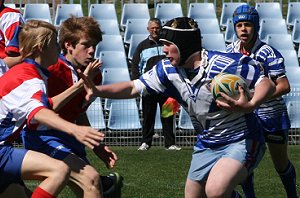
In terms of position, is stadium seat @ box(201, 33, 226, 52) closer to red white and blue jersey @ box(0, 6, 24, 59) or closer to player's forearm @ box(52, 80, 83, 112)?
red white and blue jersey @ box(0, 6, 24, 59)

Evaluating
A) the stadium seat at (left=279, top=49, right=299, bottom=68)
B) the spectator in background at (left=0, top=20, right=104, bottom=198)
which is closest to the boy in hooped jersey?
the spectator in background at (left=0, top=20, right=104, bottom=198)

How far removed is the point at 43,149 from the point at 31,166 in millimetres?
704

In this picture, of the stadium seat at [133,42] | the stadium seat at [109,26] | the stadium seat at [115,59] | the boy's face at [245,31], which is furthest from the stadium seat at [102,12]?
the boy's face at [245,31]

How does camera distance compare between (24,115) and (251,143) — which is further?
(251,143)

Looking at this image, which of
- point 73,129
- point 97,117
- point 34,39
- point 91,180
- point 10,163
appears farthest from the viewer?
point 97,117

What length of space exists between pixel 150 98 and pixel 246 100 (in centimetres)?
763

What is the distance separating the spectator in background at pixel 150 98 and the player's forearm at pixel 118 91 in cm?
673

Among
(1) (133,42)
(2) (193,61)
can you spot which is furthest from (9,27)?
(1) (133,42)

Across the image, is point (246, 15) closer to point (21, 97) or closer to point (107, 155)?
point (107, 155)

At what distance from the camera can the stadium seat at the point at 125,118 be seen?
14.7m

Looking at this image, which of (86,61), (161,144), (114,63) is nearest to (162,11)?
(114,63)

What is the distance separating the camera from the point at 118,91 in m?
7.18

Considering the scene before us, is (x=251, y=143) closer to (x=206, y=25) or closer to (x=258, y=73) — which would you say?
(x=258, y=73)

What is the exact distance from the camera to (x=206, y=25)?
17469 mm
